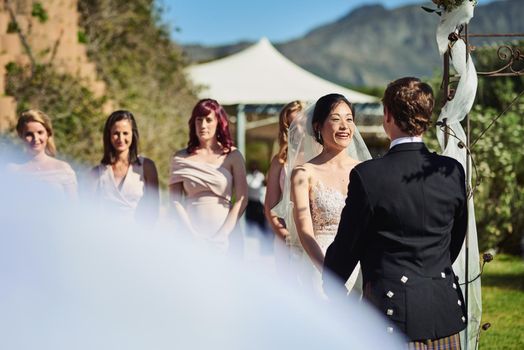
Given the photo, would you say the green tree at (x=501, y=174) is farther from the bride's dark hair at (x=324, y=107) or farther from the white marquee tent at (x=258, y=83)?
the bride's dark hair at (x=324, y=107)

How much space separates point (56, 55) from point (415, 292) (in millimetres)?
10638

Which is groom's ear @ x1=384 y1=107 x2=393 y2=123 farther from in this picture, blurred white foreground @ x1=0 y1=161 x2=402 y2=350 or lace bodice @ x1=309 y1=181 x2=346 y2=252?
lace bodice @ x1=309 y1=181 x2=346 y2=252

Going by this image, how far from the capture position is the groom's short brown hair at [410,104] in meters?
3.41

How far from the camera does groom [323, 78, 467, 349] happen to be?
332 cm

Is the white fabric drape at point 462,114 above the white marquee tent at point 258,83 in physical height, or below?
below

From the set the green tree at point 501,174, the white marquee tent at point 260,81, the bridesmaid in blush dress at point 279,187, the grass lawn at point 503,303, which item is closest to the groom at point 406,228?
the bridesmaid in blush dress at point 279,187

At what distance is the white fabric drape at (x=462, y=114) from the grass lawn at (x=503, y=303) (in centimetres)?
239

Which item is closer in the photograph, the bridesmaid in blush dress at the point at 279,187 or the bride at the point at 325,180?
the bride at the point at 325,180

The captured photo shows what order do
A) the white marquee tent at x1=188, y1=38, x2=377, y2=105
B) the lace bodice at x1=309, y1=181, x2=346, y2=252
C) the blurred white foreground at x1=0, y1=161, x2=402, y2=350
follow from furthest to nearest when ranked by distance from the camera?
the white marquee tent at x1=188, y1=38, x2=377, y2=105 → the lace bodice at x1=309, y1=181, x2=346, y2=252 → the blurred white foreground at x1=0, y1=161, x2=402, y2=350

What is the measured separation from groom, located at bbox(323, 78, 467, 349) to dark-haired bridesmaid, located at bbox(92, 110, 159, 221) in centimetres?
331

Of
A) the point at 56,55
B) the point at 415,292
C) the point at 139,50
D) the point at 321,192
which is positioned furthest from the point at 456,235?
the point at 139,50

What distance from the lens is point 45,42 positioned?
496 inches

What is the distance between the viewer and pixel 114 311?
7.54ft

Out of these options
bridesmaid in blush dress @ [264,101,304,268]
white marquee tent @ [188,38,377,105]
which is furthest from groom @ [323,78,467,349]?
white marquee tent @ [188,38,377,105]
